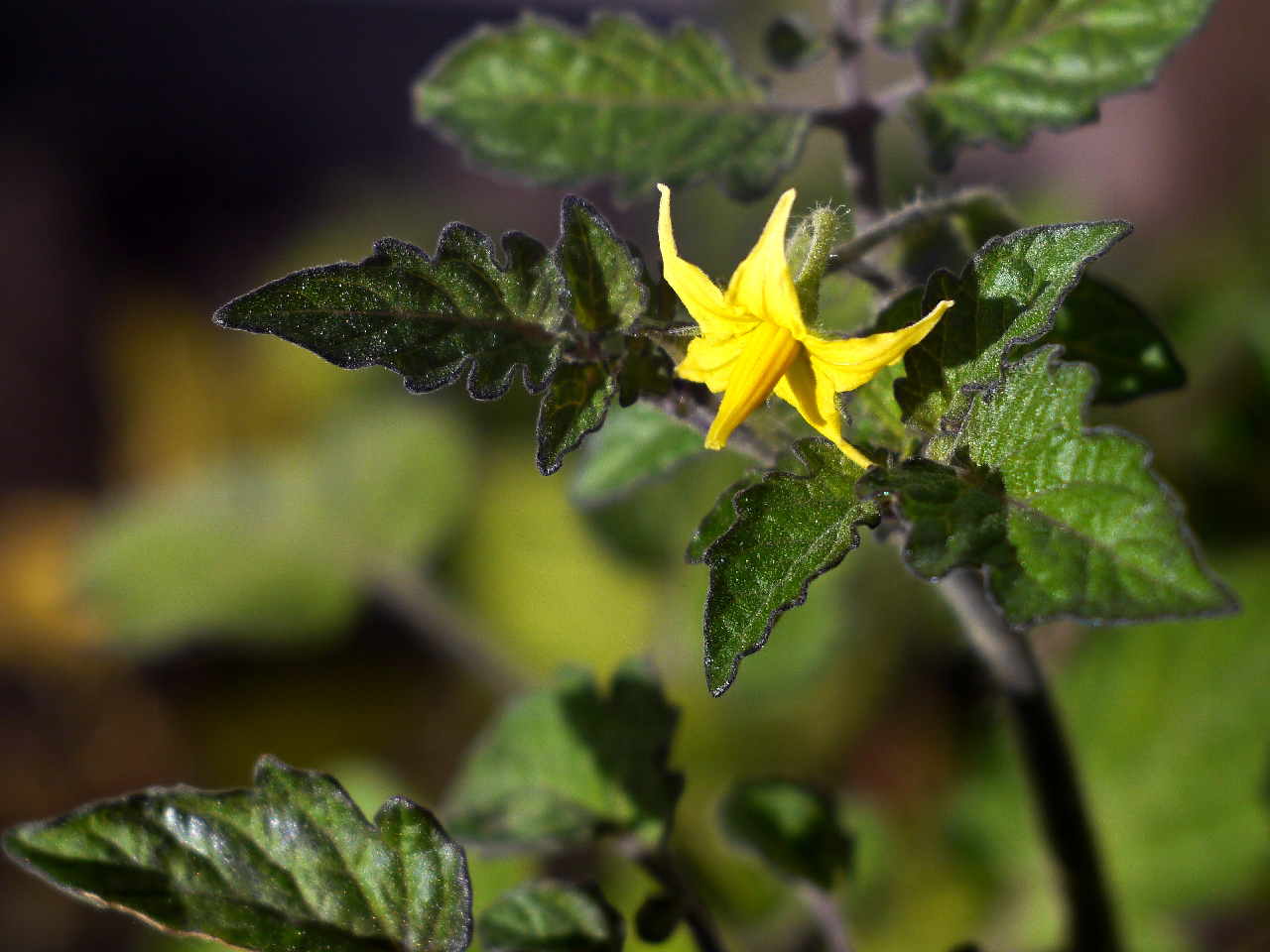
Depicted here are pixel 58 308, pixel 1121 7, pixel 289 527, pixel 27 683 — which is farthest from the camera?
pixel 58 308

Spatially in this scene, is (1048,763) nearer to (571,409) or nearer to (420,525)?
(571,409)

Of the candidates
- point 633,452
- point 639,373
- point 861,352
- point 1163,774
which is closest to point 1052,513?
point 861,352

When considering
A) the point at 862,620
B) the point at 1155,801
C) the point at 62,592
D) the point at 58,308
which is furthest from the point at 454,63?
the point at 58,308

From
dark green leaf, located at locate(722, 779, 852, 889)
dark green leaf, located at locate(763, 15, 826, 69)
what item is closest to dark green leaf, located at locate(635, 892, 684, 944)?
dark green leaf, located at locate(722, 779, 852, 889)

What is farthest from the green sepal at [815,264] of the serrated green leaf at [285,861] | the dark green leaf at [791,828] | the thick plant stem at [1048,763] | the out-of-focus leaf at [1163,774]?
the out-of-focus leaf at [1163,774]

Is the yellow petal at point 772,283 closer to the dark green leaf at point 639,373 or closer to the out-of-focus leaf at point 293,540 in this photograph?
the dark green leaf at point 639,373

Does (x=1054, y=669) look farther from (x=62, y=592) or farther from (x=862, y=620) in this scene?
(x=62, y=592)

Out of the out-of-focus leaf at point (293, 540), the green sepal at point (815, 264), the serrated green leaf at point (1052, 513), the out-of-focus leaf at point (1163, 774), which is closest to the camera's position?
the serrated green leaf at point (1052, 513)
